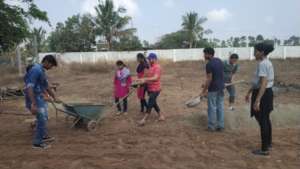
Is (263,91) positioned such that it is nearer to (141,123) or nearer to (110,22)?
(141,123)

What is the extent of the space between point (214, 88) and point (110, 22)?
3239 centimetres

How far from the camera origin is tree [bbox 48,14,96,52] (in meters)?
37.4

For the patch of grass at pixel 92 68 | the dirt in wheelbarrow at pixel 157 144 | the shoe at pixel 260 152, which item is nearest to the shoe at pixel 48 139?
the dirt in wheelbarrow at pixel 157 144

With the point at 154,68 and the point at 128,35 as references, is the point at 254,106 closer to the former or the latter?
the point at 154,68

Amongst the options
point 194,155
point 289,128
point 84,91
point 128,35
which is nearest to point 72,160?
point 194,155

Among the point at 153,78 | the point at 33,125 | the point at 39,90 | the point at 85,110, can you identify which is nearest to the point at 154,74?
the point at 153,78

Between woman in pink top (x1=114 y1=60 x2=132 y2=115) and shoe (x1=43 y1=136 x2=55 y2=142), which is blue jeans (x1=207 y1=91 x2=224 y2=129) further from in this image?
shoe (x1=43 y1=136 x2=55 y2=142)

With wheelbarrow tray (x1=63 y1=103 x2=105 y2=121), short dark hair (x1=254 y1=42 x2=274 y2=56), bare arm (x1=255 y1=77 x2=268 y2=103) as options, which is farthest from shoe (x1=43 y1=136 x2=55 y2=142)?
short dark hair (x1=254 y1=42 x2=274 y2=56)

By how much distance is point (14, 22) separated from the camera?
7180 mm

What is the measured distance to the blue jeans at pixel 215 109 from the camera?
6.30m

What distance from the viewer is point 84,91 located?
14508 mm

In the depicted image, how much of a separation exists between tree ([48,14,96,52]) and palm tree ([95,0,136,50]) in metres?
1.15

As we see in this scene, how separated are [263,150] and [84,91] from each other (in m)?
10.7

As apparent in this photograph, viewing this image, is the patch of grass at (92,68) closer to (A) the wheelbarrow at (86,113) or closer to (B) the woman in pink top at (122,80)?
(B) the woman in pink top at (122,80)
